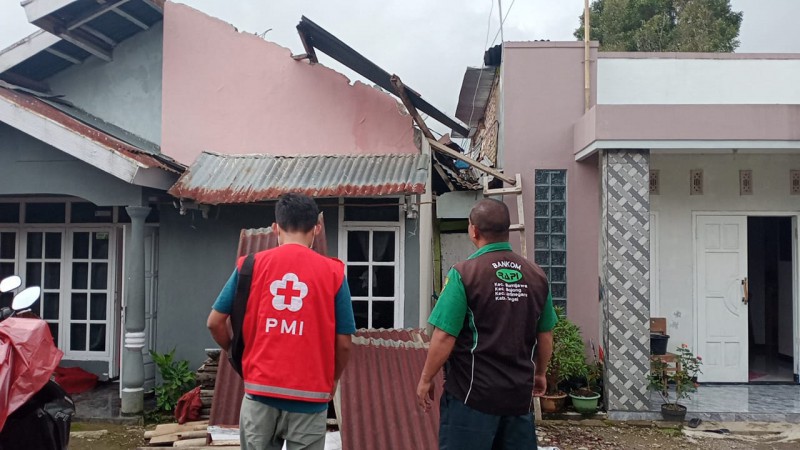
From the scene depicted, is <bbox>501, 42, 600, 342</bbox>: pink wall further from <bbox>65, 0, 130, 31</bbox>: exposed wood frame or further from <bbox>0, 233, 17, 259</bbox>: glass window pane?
<bbox>0, 233, 17, 259</bbox>: glass window pane

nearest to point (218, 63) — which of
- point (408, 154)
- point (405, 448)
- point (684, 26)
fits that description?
point (408, 154)

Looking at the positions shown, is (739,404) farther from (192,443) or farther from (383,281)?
(192,443)

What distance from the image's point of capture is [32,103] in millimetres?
6625

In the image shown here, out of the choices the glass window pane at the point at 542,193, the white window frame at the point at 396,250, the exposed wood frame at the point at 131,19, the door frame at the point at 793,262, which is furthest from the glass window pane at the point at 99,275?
the door frame at the point at 793,262

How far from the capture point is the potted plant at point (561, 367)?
6.86 m

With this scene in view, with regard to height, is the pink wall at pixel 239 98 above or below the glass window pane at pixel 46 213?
above

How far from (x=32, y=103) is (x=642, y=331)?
7.00 meters

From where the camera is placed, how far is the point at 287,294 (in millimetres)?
2707

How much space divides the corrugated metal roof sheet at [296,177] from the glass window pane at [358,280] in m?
1.16

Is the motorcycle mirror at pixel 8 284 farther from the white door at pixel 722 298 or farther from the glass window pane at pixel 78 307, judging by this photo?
the white door at pixel 722 298

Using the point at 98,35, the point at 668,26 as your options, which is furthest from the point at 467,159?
the point at 668,26

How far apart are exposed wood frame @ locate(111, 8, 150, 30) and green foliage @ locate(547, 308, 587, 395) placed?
623cm

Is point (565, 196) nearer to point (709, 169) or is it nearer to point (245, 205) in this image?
point (709, 169)

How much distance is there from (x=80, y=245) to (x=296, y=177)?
3341 millimetres
